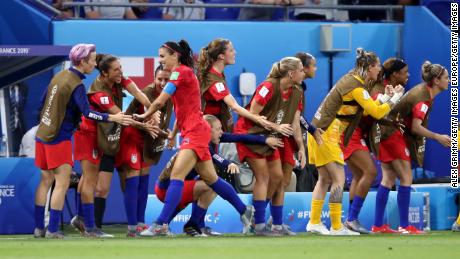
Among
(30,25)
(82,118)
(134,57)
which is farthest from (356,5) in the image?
(82,118)

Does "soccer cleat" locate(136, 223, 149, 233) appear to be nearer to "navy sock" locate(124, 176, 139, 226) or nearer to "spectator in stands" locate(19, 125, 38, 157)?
"navy sock" locate(124, 176, 139, 226)

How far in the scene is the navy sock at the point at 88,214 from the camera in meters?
14.6

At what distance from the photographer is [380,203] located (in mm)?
15984

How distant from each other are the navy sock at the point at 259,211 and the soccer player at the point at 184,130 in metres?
0.51

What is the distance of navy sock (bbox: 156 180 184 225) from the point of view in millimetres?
13664

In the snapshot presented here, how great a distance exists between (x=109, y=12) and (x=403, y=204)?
636 centimetres

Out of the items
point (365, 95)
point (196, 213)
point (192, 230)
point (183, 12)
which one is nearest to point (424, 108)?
point (365, 95)

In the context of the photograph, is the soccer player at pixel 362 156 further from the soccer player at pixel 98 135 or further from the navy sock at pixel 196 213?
the soccer player at pixel 98 135

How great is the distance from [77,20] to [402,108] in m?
5.80

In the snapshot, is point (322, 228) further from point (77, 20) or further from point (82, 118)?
point (77, 20)

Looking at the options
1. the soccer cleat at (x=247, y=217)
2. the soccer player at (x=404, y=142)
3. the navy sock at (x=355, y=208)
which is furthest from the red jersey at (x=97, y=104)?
the soccer player at (x=404, y=142)

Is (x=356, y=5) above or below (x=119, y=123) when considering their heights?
above

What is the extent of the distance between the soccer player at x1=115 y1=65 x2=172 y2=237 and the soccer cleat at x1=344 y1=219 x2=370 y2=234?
2.48 m

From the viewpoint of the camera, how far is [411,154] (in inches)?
639
